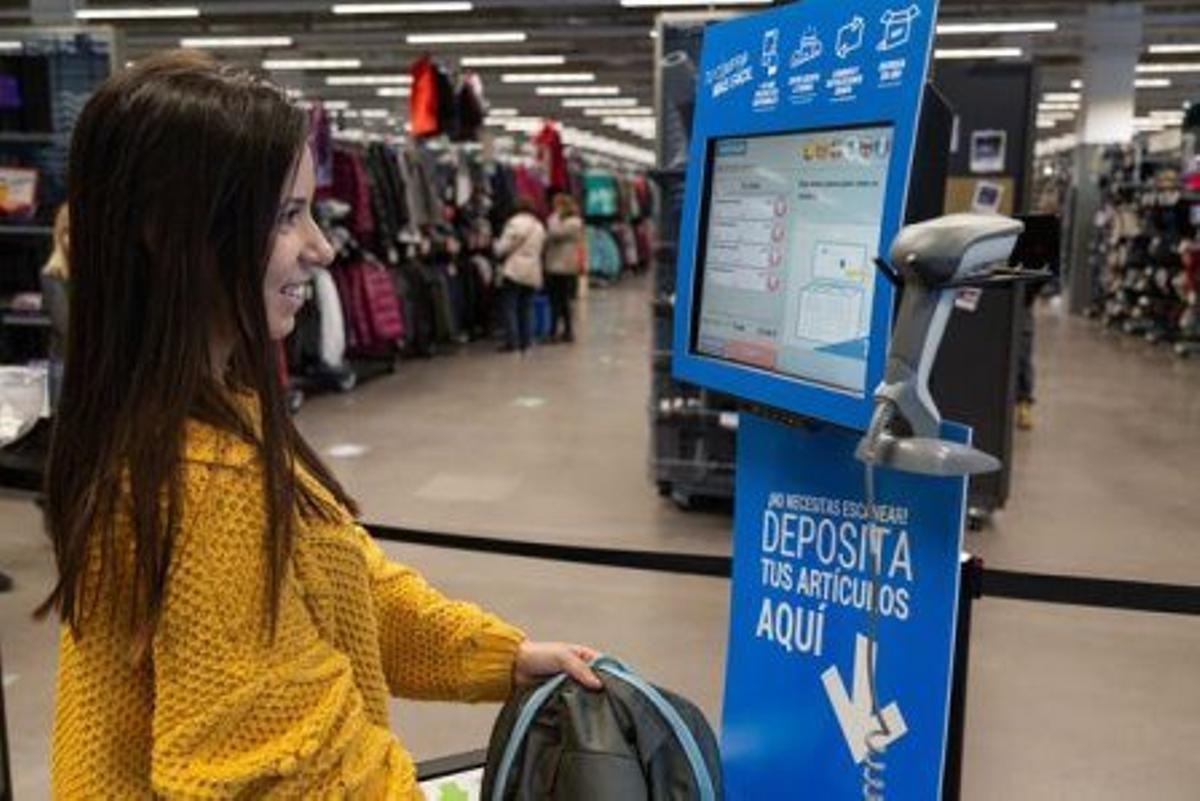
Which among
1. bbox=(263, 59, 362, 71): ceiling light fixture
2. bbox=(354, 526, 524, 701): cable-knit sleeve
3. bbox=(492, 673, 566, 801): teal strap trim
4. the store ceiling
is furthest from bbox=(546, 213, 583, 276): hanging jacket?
bbox=(492, 673, 566, 801): teal strap trim

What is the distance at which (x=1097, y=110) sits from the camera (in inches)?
650

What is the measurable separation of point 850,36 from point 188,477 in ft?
3.63

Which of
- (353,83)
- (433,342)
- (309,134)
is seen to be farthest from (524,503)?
(353,83)

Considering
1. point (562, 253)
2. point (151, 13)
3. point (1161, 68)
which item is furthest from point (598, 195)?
point (1161, 68)

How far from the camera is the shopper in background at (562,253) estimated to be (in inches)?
460

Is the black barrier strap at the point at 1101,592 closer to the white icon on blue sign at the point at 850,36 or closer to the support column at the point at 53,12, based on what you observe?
the white icon on blue sign at the point at 850,36

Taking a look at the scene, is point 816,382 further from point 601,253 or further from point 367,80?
point 367,80

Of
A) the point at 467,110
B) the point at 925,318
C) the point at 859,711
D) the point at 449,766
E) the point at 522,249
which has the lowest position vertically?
the point at 449,766

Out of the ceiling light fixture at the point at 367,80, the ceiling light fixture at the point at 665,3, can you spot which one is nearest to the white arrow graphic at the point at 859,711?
the ceiling light fixture at the point at 665,3

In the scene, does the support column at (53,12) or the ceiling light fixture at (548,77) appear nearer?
the support column at (53,12)

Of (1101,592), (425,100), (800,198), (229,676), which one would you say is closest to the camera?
(229,676)

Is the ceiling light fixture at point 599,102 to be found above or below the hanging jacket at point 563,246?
above

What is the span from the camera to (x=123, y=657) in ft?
3.57

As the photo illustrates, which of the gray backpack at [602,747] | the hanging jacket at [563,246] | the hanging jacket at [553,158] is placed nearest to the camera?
the gray backpack at [602,747]
